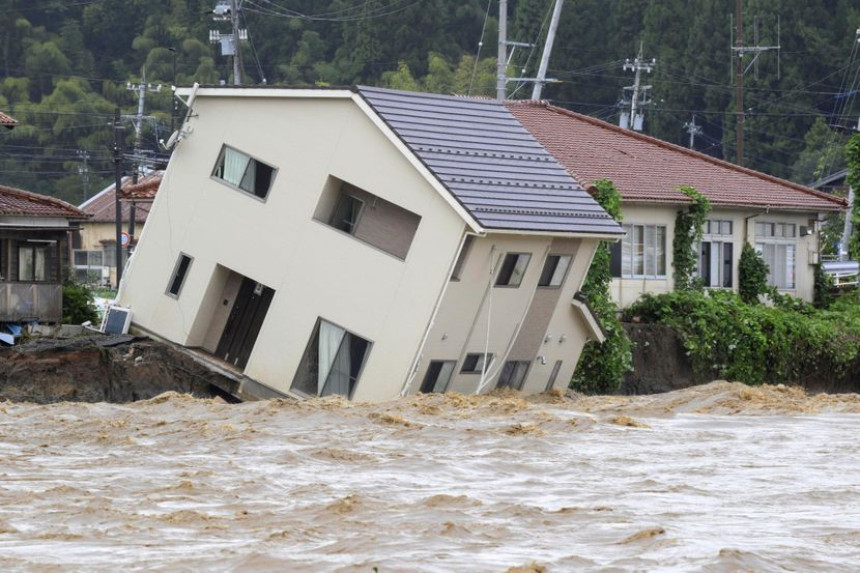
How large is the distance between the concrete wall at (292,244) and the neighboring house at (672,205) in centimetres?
863

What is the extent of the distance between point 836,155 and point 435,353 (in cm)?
4929

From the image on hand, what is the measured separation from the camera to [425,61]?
83.9m

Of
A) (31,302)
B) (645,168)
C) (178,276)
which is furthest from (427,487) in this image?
(645,168)

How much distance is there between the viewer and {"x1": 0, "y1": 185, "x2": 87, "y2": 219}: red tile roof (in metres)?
39.9

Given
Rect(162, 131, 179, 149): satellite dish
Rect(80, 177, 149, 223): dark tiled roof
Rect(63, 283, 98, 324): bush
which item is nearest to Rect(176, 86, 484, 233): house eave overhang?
Rect(162, 131, 179, 149): satellite dish

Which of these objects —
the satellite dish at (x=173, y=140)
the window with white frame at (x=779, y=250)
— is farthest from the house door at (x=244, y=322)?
the window with white frame at (x=779, y=250)

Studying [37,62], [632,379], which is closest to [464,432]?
[632,379]

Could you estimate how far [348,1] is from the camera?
8481 centimetres

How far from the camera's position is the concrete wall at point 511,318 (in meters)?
29.6

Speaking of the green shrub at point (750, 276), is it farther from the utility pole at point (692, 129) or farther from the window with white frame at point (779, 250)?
the utility pole at point (692, 129)

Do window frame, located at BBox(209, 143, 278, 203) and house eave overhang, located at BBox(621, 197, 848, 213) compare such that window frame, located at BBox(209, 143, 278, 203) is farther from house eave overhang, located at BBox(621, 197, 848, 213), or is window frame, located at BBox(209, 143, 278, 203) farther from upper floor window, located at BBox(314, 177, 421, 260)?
house eave overhang, located at BBox(621, 197, 848, 213)

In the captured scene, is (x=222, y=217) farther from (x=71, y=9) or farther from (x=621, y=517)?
Result: (x=71, y=9)

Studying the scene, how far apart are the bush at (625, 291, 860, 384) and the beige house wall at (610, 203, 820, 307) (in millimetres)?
875

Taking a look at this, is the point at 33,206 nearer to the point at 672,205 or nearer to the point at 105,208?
the point at 672,205
